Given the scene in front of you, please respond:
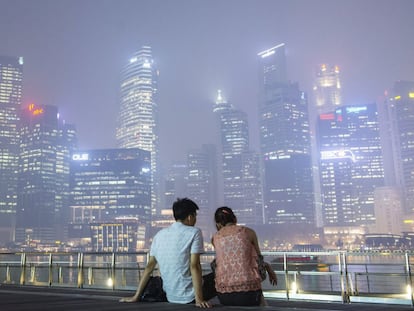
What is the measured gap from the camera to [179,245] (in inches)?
243

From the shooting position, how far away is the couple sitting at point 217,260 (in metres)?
6.03

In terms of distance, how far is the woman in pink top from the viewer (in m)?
6.03

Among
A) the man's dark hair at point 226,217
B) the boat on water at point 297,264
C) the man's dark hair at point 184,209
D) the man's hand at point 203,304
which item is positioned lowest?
the boat on water at point 297,264

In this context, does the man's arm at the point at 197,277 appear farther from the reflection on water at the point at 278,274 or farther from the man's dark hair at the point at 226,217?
the reflection on water at the point at 278,274

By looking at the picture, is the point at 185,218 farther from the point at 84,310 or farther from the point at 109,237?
the point at 109,237

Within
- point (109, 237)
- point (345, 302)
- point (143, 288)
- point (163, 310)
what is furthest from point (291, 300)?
point (109, 237)

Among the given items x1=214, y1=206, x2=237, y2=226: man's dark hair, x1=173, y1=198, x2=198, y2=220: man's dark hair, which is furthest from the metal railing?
x1=173, y1=198, x2=198, y2=220: man's dark hair

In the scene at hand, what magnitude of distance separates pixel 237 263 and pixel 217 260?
33cm

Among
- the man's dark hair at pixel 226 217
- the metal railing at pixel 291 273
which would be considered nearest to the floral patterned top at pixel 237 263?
the man's dark hair at pixel 226 217

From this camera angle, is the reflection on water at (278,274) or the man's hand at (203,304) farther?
the reflection on water at (278,274)

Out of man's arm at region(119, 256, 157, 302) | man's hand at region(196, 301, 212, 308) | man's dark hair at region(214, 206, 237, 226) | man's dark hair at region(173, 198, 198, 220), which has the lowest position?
man's hand at region(196, 301, 212, 308)

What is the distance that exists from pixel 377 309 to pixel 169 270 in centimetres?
372

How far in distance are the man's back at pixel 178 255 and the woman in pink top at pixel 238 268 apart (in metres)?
0.37

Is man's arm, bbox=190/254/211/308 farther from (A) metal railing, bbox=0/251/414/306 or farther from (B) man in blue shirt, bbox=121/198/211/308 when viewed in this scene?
(A) metal railing, bbox=0/251/414/306
